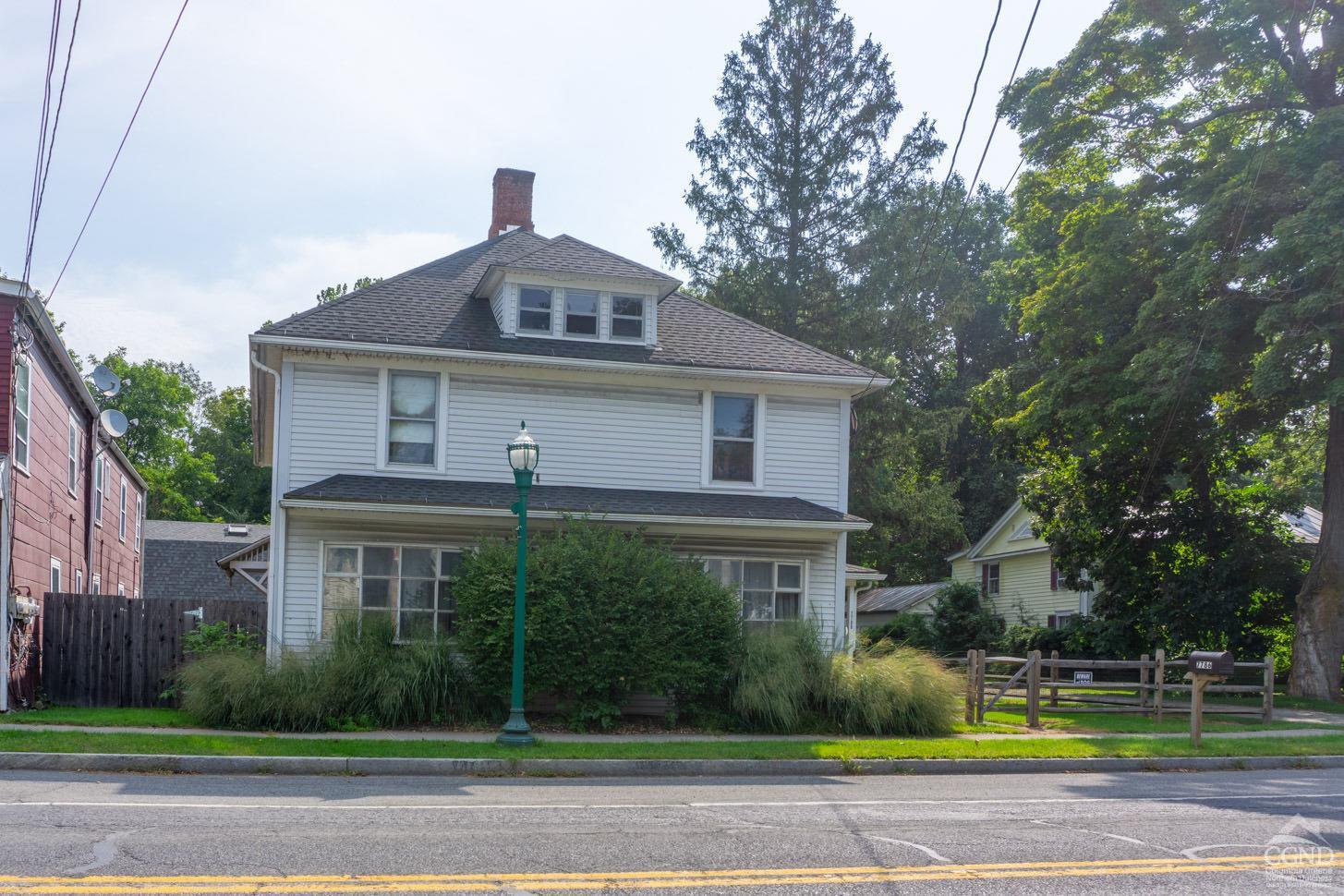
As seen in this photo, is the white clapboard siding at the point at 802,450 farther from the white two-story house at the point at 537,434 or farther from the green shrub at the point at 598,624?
the green shrub at the point at 598,624

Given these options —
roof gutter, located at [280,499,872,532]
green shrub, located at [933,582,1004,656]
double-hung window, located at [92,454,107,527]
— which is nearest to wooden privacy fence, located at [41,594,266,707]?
roof gutter, located at [280,499,872,532]

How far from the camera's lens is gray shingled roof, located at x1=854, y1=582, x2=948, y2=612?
46281 millimetres

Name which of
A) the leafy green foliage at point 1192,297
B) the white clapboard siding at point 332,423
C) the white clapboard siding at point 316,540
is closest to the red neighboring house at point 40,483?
the white clapboard siding at point 316,540

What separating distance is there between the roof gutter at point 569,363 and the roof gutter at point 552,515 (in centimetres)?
249

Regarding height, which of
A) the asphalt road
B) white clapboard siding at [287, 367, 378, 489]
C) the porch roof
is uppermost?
white clapboard siding at [287, 367, 378, 489]

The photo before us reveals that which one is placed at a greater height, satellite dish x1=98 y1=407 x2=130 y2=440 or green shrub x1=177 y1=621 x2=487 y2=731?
satellite dish x1=98 y1=407 x2=130 y2=440

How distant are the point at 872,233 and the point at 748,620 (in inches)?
791

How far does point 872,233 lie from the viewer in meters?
37.2

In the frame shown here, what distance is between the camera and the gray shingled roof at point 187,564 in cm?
4003

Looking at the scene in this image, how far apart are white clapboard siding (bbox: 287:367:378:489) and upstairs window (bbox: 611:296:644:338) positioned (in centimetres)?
424

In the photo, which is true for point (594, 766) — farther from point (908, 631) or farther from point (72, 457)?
point (908, 631)

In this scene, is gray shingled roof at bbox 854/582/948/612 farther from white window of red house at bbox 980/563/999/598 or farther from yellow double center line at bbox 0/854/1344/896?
yellow double center line at bbox 0/854/1344/896

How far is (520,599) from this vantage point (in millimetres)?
14891

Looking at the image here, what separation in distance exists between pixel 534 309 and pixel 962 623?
2193 cm
